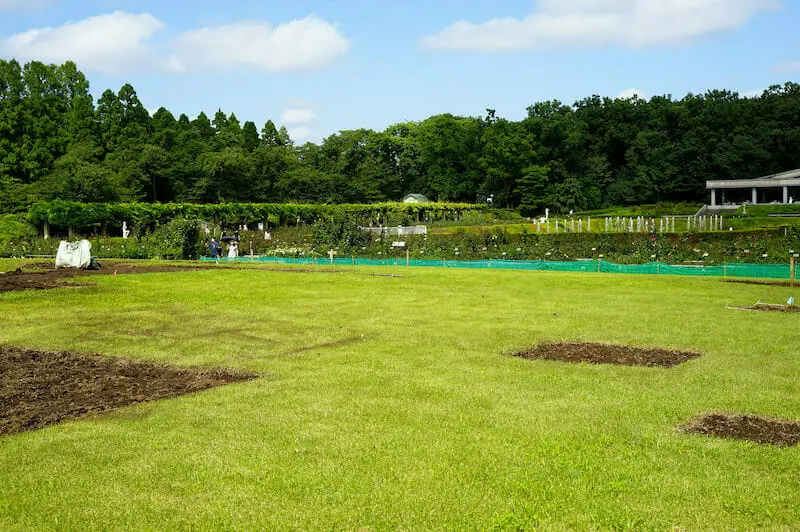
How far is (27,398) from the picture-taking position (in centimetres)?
976

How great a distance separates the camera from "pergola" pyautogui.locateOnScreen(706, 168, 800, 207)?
259ft

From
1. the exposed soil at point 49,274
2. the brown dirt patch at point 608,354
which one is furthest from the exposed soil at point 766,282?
the exposed soil at point 49,274

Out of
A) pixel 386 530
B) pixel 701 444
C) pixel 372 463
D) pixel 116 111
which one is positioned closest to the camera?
pixel 386 530

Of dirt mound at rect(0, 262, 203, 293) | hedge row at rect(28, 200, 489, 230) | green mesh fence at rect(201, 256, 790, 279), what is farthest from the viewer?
hedge row at rect(28, 200, 489, 230)

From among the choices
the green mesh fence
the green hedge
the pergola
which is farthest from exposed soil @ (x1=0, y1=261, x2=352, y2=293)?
the pergola

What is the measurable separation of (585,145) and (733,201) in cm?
2607

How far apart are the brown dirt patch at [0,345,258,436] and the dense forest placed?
63.9 m

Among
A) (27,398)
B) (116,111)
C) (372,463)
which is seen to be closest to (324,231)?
(27,398)

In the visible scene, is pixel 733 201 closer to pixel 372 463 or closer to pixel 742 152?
pixel 742 152

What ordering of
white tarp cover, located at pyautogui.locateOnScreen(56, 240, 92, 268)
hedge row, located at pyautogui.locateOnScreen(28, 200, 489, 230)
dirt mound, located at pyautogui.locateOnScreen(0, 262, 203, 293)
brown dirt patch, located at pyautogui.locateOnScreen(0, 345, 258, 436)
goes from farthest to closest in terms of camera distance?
hedge row, located at pyautogui.locateOnScreen(28, 200, 489, 230)
white tarp cover, located at pyautogui.locateOnScreen(56, 240, 92, 268)
dirt mound, located at pyautogui.locateOnScreen(0, 262, 203, 293)
brown dirt patch, located at pyautogui.locateOnScreen(0, 345, 258, 436)

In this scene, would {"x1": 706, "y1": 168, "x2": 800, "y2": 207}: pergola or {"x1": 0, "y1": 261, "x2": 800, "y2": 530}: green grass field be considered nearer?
{"x1": 0, "y1": 261, "x2": 800, "y2": 530}: green grass field

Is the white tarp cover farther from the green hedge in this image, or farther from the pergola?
the pergola

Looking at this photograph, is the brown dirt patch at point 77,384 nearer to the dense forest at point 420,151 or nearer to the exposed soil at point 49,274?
the exposed soil at point 49,274

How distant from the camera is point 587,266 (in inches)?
1313
